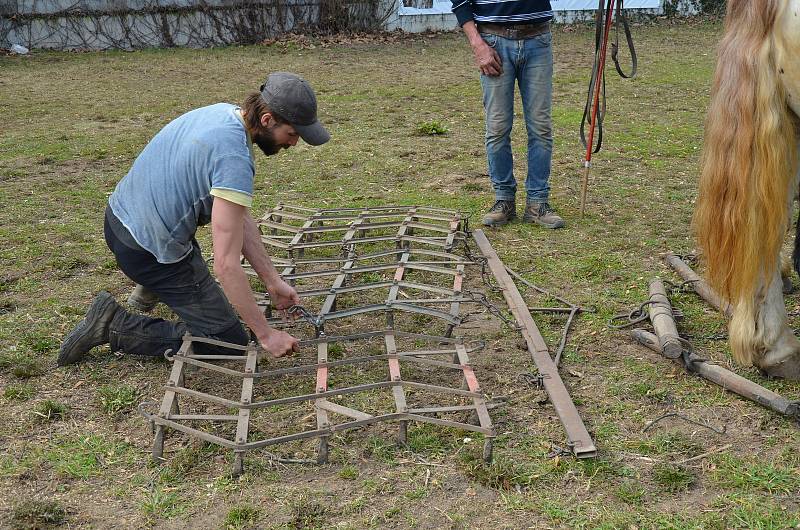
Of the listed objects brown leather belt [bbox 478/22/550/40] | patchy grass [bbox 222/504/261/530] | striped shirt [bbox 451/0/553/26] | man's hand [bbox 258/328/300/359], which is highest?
striped shirt [bbox 451/0/553/26]

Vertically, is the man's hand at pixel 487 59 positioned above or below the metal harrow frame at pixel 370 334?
above

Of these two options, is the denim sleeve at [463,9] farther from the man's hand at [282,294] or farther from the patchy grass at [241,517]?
the patchy grass at [241,517]

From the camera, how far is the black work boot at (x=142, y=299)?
412cm

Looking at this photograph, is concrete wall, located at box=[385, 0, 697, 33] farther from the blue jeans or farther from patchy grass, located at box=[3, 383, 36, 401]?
patchy grass, located at box=[3, 383, 36, 401]

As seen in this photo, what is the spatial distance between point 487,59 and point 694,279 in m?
1.87

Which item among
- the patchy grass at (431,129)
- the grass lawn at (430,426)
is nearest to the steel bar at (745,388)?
the grass lawn at (430,426)

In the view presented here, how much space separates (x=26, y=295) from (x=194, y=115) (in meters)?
1.79

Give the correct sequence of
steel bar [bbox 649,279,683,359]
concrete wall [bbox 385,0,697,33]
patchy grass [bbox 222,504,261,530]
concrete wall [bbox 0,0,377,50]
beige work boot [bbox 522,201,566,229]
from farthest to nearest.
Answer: concrete wall [bbox 385,0,697,33], concrete wall [bbox 0,0,377,50], beige work boot [bbox 522,201,566,229], steel bar [bbox 649,279,683,359], patchy grass [bbox 222,504,261,530]

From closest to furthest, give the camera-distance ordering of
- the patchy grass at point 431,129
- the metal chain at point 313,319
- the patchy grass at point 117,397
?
1. the patchy grass at point 117,397
2. the metal chain at point 313,319
3. the patchy grass at point 431,129

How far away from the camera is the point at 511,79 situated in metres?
5.24

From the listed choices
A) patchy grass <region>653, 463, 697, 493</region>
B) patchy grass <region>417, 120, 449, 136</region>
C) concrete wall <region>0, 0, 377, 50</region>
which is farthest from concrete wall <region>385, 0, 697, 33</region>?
patchy grass <region>653, 463, 697, 493</region>

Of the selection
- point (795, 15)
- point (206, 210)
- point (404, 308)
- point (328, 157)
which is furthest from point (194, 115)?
point (328, 157)

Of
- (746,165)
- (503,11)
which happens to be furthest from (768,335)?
(503,11)

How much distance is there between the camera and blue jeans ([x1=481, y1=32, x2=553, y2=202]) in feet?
17.0
